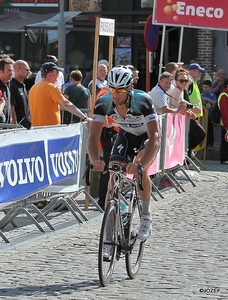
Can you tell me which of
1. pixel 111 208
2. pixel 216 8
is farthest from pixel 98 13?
pixel 111 208

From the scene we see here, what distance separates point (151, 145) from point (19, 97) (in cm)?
555

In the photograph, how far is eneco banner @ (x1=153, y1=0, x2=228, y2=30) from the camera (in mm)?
19484

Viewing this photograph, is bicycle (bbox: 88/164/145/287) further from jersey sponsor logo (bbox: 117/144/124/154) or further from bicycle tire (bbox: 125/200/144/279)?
jersey sponsor logo (bbox: 117/144/124/154)

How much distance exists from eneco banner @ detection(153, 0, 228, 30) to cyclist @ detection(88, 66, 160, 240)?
10634 mm

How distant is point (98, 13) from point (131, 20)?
94cm

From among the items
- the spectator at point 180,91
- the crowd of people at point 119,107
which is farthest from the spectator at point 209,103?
the spectator at point 180,91

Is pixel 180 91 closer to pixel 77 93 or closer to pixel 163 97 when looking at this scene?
pixel 163 97

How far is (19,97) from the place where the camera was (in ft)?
45.7

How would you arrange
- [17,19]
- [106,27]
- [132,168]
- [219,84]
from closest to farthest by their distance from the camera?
[132,168] → [106,27] → [219,84] → [17,19]

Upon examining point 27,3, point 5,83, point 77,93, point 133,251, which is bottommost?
point 77,93

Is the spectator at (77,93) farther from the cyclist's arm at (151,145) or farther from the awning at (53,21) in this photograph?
the cyclist's arm at (151,145)

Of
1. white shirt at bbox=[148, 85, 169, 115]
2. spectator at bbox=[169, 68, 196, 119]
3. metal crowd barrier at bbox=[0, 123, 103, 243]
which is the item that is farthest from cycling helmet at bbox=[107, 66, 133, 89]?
spectator at bbox=[169, 68, 196, 119]

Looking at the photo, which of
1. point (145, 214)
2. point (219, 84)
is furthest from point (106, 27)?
point (219, 84)

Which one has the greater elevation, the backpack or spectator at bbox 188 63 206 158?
spectator at bbox 188 63 206 158
